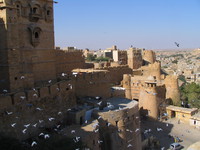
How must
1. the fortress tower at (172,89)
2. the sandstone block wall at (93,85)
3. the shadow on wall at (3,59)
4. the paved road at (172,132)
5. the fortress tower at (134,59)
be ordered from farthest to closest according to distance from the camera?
the fortress tower at (134,59) → the fortress tower at (172,89) → the paved road at (172,132) → the sandstone block wall at (93,85) → the shadow on wall at (3,59)

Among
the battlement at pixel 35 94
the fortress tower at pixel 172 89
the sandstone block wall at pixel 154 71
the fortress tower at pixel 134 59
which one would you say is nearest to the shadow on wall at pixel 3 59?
the battlement at pixel 35 94

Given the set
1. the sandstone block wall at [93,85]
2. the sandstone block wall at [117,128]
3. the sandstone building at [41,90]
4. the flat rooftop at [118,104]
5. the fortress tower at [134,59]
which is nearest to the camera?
the sandstone building at [41,90]

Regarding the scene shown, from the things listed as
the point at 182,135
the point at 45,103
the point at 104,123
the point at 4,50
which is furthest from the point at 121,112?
the point at 182,135

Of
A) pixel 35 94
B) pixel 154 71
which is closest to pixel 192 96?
pixel 154 71

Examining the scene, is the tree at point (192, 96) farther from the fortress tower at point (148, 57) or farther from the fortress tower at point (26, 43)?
the fortress tower at point (26, 43)

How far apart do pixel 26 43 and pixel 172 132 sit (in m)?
13.8

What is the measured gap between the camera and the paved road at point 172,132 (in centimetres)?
1940

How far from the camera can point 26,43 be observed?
13633mm

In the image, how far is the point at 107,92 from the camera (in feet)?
57.7

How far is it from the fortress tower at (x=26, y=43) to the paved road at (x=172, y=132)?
32.7ft

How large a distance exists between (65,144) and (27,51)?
6023mm

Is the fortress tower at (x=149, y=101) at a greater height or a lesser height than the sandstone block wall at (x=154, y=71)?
lesser

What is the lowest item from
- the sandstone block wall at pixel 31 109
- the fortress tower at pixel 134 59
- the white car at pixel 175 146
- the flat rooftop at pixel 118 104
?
the white car at pixel 175 146

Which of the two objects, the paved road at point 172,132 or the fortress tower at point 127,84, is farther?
the fortress tower at point 127,84
